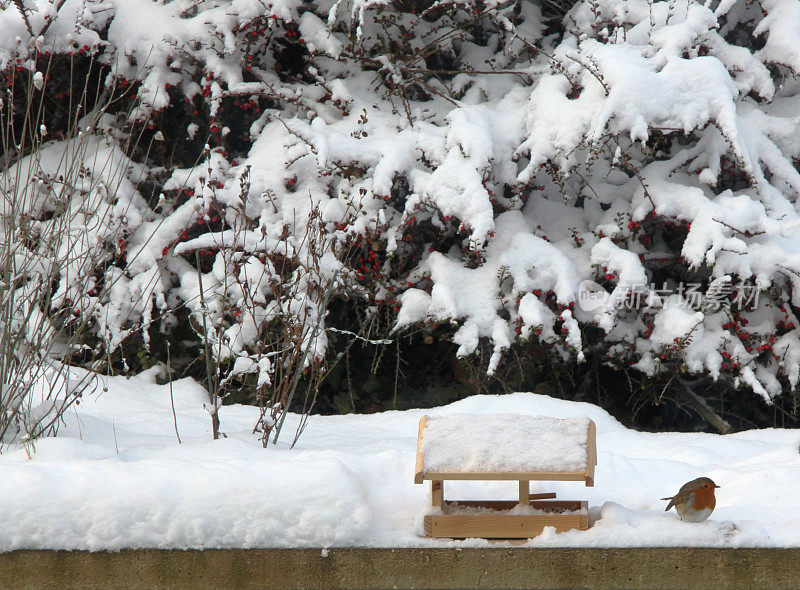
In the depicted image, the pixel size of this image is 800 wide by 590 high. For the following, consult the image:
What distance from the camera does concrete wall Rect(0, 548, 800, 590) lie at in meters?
1.93

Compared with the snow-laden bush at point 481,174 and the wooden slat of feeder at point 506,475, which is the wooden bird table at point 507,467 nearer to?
the wooden slat of feeder at point 506,475

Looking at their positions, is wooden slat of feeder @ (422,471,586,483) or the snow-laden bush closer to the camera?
wooden slat of feeder @ (422,471,586,483)

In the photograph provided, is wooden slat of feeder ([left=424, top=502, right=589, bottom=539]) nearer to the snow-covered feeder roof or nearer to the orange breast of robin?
the snow-covered feeder roof

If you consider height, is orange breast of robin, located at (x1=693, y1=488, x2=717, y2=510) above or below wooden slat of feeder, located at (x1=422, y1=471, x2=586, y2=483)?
below

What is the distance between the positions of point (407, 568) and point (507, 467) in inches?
Answer: 14.4

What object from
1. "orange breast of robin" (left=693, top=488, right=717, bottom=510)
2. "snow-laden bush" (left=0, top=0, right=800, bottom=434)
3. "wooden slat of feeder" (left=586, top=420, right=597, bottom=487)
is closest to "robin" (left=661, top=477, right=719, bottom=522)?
"orange breast of robin" (left=693, top=488, right=717, bottom=510)

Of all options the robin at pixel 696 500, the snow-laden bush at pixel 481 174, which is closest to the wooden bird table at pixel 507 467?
the robin at pixel 696 500

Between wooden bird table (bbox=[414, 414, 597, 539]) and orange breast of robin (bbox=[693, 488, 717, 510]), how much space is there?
0.85 feet

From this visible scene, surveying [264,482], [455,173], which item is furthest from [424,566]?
[455,173]

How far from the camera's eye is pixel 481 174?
3.40 metres

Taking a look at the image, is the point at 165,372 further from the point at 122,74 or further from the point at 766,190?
the point at 766,190

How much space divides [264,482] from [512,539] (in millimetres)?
665

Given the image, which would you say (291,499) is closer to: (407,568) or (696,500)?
(407,568)

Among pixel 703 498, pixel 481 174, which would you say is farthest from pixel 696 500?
pixel 481 174
